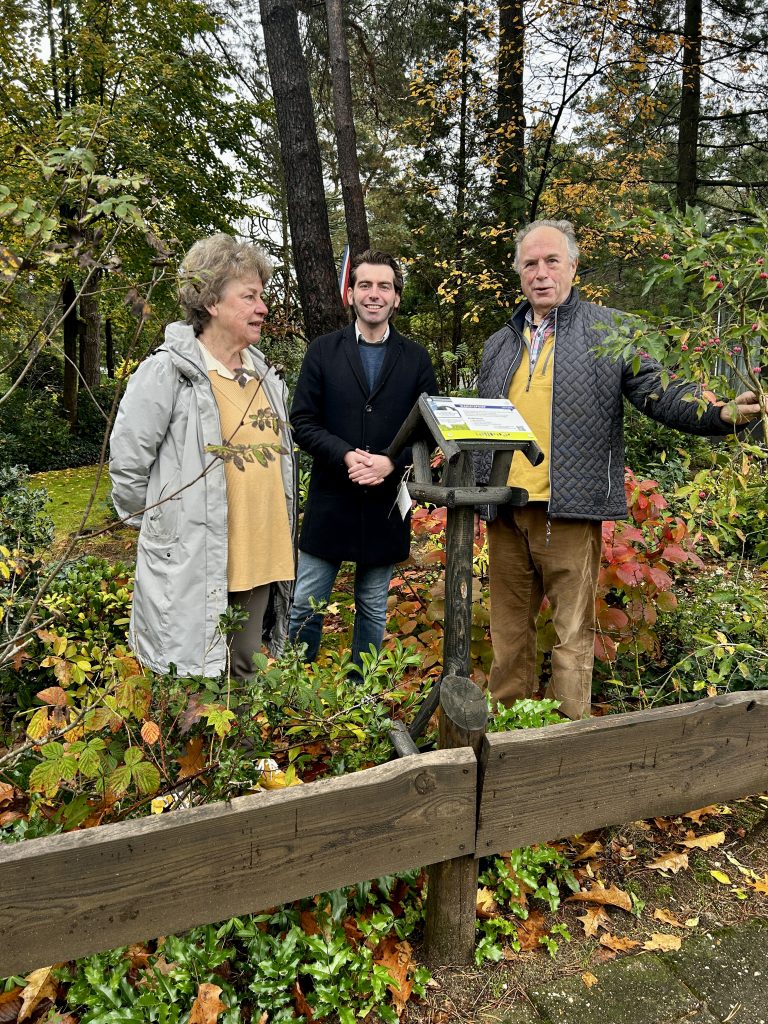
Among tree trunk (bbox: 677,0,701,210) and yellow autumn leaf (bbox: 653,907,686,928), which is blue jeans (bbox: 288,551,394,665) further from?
tree trunk (bbox: 677,0,701,210)

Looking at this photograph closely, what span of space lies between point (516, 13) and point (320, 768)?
419 inches

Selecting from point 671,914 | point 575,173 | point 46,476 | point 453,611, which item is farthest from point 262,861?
point 46,476

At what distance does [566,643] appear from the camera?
269cm

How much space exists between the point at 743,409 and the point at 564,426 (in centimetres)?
62

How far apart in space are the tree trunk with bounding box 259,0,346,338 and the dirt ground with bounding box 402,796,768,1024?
4.93m

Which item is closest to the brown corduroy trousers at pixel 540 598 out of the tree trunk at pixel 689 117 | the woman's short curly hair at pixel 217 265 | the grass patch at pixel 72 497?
the woman's short curly hair at pixel 217 265

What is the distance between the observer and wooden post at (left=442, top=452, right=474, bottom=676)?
2027 millimetres

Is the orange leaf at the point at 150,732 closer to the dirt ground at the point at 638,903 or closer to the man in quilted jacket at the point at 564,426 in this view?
the dirt ground at the point at 638,903

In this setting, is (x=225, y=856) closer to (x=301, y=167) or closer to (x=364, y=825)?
(x=364, y=825)

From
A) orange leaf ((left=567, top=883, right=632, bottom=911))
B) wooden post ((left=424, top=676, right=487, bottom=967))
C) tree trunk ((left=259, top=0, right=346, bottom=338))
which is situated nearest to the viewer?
wooden post ((left=424, top=676, right=487, bottom=967))

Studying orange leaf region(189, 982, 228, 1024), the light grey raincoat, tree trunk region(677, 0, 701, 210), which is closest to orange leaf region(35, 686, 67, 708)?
the light grey raincoat

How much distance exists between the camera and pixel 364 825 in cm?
165

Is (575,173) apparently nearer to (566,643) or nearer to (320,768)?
(566,643)

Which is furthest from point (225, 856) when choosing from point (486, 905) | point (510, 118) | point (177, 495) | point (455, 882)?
point (510, 118)
